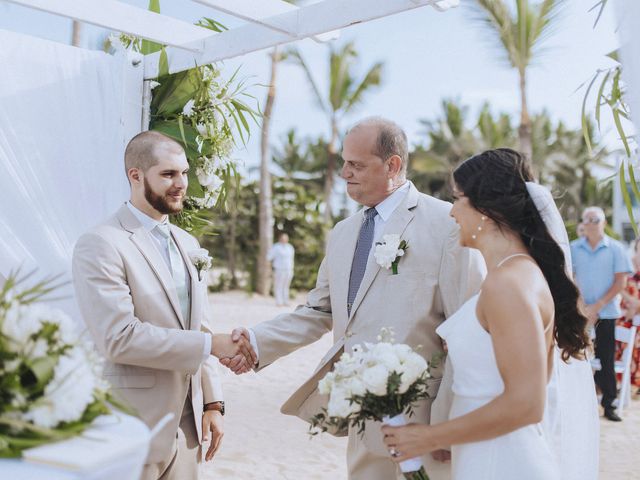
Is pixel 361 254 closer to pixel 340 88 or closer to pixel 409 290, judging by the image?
pixel 409 290

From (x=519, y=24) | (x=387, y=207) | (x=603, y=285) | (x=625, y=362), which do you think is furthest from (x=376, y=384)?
(x=519, y=24)

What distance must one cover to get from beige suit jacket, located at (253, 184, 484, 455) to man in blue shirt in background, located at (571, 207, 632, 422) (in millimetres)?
4877

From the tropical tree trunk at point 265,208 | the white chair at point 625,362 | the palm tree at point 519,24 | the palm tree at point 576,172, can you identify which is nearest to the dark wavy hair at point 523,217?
the white chair at point 625,362

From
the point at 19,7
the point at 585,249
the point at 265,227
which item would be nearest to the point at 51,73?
the point at 19,7

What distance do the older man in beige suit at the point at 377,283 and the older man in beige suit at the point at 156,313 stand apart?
352mm

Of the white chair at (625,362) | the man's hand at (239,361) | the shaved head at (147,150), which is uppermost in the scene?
the shaved head at (147,150)

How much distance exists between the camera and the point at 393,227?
131 inches

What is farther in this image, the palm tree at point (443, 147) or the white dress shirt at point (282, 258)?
the palm tree at point (443, 147)

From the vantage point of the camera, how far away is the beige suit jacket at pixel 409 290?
311cm

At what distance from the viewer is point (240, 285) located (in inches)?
962

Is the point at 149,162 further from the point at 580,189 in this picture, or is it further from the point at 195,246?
the point at 580,189

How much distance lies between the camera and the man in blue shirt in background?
7.55 meters

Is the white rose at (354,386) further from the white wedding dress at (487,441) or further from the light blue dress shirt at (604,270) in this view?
the light blue dress shirt at (604,270)

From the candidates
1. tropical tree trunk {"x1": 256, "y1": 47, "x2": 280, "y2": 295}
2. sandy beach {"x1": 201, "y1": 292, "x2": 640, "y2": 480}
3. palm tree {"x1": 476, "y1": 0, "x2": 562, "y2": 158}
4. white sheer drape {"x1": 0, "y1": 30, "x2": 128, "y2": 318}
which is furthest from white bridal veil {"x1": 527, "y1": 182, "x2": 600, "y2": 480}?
tropical tree trunk {"x1": 256, "y1": 47, "x2": 280, "y2": 295}
